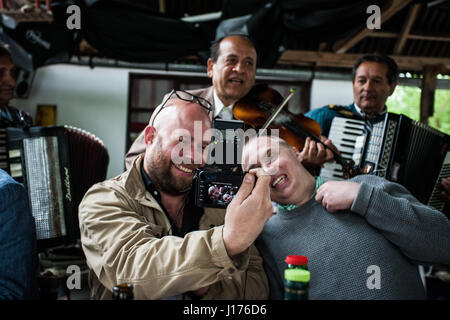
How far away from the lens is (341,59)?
580cm

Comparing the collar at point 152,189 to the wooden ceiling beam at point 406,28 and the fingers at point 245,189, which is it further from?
the wooden ceiling beam at point 406,28

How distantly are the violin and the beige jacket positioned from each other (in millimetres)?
908

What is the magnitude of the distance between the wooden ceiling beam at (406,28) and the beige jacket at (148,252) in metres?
4.29

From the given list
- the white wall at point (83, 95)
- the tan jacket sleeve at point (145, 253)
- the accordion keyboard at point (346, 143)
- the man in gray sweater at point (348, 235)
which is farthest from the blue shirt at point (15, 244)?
the white wall at point (83, 95)

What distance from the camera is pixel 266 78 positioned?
261 inches

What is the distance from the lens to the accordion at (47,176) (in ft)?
6.99

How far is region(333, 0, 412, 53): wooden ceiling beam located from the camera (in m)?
3.63

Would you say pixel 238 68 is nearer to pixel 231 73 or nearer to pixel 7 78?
pixel 231 73
